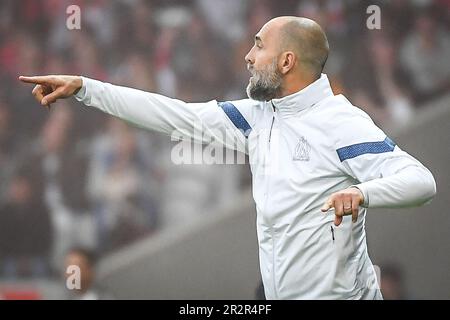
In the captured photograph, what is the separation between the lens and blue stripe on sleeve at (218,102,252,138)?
176 inches

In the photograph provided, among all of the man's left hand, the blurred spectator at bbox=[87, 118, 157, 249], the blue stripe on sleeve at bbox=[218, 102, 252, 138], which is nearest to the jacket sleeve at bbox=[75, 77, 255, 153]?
the blue stripe on sleeve at bbox=[218, 102, 252, 138]

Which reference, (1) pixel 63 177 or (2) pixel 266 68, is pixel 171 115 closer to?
(2) pixel 266 68

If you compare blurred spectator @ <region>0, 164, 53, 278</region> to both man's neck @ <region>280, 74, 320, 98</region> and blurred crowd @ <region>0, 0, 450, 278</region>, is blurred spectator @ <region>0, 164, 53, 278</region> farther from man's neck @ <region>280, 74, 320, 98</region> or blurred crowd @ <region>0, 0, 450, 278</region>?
man's neck @ <region>280, 74, 320, 98</region>

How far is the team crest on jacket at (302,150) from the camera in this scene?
13.9ft

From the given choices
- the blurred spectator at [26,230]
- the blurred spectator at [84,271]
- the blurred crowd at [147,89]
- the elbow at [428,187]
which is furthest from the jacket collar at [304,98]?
the blurred spectator at [26,230]

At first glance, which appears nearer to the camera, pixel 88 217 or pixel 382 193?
pixel 382 193

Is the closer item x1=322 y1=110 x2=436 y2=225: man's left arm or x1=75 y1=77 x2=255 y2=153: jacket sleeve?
x1=322 y1=110 x2=436 y2=225: man's left arm

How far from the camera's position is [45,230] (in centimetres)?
836

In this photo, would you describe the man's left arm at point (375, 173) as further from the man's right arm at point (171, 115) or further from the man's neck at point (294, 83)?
the man's right arm at point (171, 115)

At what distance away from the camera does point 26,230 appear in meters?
8.39
